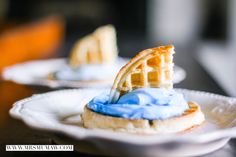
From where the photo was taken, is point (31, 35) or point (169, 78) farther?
point (31, 35)

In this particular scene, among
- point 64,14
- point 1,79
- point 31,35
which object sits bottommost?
point 1,79

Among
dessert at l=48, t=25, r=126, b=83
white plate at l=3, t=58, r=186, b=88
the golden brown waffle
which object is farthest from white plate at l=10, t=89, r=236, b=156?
dessert at l=48, t=25, r=126, b=83

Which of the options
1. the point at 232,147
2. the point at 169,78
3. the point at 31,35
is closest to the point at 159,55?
the point at 169,78

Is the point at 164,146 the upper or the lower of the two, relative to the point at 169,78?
lower

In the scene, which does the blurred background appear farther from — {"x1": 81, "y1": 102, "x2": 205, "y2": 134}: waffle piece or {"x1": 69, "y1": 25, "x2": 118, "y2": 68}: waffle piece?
{"x1": 81, "y1": 102, "x2": 205, "y2": 134}: waffle piece

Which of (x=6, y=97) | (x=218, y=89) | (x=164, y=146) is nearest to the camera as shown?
(x=164, y=146)

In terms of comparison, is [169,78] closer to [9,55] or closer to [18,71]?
[18,71]

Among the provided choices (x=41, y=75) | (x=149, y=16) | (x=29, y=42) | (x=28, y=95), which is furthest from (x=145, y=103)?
(x=149, y=16)

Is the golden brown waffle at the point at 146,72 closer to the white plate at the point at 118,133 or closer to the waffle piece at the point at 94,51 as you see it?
the white plate at the point at 118,133
